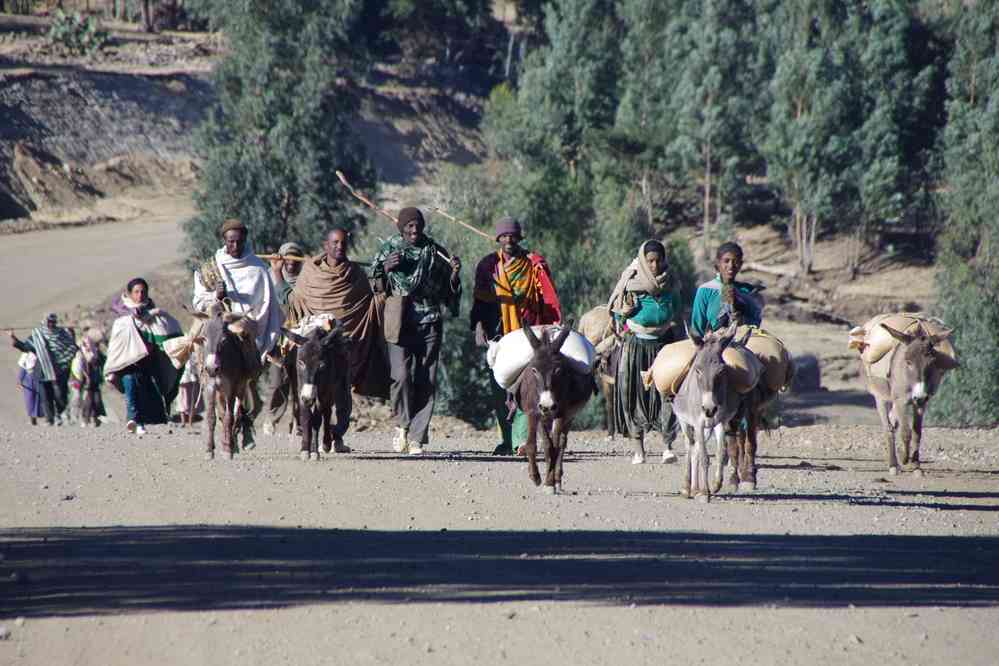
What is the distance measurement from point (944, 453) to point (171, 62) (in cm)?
5990

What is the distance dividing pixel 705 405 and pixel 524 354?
5.72ft

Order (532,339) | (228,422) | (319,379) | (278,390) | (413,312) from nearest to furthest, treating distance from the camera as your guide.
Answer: (532,339)
(319,379)
(228,422)
(413,312)
(278,390)

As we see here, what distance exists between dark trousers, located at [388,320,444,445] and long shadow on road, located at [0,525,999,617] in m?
5.24

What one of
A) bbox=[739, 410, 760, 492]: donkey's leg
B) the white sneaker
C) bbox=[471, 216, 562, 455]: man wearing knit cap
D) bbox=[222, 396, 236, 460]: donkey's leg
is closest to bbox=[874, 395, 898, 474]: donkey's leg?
bbox=[739, 410, 760, 492]: donkey's leg

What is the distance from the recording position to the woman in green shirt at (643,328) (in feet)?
51.5

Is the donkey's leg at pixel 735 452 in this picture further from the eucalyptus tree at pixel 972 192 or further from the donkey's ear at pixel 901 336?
the eucalyptus tree at pixel 972 192

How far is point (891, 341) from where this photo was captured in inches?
671

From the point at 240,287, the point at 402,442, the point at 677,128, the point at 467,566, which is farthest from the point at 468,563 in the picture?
the point at 677,128

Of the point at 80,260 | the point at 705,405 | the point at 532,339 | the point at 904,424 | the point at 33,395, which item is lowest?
the point at 80,260

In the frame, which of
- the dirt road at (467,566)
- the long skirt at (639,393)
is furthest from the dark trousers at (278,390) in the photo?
the long skirt at (639,393)

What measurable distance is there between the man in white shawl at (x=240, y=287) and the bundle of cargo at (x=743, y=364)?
4.34m

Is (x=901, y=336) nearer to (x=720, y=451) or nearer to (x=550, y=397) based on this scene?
(x=720, y=451)

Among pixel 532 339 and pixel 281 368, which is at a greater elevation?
pixel 532 339

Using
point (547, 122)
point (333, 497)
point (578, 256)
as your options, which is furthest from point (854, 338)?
point (547, 122)
